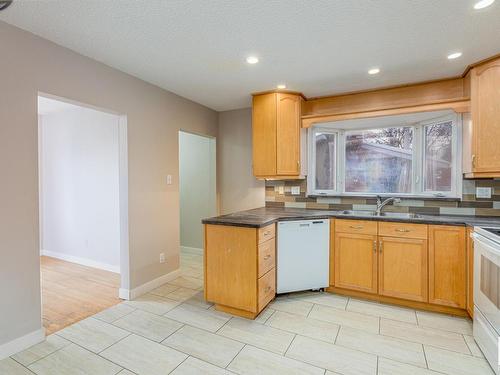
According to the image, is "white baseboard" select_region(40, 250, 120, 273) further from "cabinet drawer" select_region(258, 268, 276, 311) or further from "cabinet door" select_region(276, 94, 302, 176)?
"cabinet door" select_region(276, 94, 302, 176)

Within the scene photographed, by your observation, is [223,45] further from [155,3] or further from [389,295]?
[389,295]

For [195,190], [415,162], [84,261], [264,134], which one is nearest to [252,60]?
[264,134]

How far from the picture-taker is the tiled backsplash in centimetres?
271

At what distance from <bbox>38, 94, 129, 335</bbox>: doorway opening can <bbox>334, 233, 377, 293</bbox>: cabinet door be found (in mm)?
2493

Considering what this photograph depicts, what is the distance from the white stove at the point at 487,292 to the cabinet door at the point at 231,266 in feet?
5.54

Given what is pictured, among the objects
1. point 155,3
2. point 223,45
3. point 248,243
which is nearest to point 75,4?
point 155,3

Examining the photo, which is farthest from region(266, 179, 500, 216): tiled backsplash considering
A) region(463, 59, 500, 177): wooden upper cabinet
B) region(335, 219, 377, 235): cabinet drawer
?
region(335, 219, 377, 235): cabinet drawer

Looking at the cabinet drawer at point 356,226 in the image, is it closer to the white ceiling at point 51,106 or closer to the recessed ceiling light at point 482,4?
the recessed ceiling light at point 482,4

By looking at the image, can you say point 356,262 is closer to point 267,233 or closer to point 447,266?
point 447,266

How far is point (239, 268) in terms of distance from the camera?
2.41 m

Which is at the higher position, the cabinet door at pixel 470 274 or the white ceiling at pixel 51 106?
the white ceiling at pixel 51 106

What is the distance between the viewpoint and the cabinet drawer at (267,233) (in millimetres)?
2406

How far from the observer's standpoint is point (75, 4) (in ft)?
5.43

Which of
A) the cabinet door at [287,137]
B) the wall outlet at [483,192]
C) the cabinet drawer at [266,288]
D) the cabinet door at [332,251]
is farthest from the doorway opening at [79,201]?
the wall outlet at [483,192]
